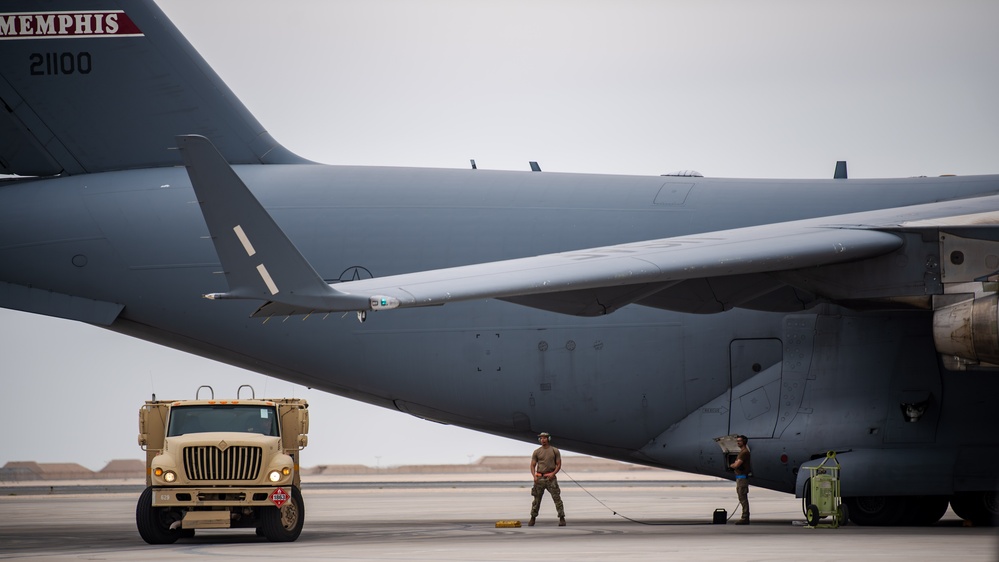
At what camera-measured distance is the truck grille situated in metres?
14.5

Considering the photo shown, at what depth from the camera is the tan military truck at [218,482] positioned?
46.9 feet

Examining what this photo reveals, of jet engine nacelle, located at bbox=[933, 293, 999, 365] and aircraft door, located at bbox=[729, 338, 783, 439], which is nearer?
jet engine nacelle, located at bbox=[933, 293, 999, 365]

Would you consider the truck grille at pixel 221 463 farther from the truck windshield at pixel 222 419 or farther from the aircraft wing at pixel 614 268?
the aircraft wing at pixel 614 268

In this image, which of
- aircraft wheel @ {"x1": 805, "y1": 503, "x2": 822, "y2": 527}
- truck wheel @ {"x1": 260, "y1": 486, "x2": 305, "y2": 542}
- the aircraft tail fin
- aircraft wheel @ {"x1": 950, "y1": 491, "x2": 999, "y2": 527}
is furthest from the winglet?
aircraft wheel @ {"x1": 950, "y1": 491, "x2": 999, "y2": 527}

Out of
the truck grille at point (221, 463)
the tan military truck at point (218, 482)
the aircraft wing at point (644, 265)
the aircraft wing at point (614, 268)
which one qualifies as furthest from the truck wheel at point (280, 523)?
the aircraft wing at point (644, 265)

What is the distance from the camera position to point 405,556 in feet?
37.8

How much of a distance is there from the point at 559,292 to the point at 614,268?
1047 mm

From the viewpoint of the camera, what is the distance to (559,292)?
1316 centimetres

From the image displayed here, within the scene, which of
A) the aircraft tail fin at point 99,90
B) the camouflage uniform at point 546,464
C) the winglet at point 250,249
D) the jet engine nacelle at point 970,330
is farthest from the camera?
the aircraft tail fin at point 99,90

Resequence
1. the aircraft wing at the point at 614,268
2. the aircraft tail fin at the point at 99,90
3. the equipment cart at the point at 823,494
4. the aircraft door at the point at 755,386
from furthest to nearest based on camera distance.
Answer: the aircraft tail fin at the point at 99,90 → the aircraft door at the point at 755,386 → the equipment cart at the point at 823,494 → the aircraft wing at the point at 614,268

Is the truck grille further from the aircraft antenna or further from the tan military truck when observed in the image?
the aircraft antenna

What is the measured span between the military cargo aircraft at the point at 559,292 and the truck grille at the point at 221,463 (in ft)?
5.68

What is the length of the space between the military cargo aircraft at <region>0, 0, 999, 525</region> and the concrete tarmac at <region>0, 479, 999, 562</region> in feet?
4.03

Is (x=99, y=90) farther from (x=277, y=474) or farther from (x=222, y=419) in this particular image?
(x=277, y=474)
